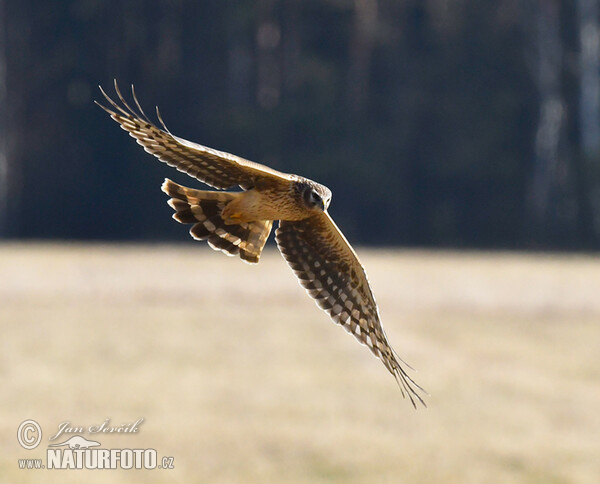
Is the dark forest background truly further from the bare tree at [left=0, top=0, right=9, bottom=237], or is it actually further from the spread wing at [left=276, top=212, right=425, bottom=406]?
the spread wing at [left=276, top=212, right=425, bottom=406]

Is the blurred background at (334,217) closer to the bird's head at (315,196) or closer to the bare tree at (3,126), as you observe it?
the bare tree at (3,126)

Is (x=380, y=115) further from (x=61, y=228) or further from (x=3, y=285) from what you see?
(x=3, y=285)

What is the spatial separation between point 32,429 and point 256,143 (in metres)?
16.7

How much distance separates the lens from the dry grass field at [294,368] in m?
12.9

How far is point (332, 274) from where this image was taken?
17.1 ft

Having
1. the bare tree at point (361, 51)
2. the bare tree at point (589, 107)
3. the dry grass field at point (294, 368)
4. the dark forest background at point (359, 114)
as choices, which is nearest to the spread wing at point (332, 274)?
the dry grass field at point (294, 368)

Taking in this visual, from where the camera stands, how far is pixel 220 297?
2323cm

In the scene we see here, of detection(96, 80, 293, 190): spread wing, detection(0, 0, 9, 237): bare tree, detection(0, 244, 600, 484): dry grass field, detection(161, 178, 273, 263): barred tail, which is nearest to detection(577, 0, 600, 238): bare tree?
detection(0, 244, 600, 484): dry grass field

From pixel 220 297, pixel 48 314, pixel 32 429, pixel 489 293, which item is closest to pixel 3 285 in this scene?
pixel 48 314

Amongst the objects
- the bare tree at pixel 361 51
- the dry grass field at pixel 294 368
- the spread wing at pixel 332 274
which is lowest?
the dry grass field at pixel 294 368

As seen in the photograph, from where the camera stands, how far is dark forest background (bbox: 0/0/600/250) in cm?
2894

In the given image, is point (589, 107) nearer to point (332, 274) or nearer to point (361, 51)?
point (361, 51)

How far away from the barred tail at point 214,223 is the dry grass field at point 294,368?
7.34 m

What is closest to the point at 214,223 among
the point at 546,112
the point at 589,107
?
the point at 546,112
